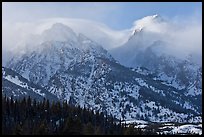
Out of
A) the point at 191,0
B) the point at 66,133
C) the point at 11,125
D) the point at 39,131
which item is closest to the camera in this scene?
the point at 191,0

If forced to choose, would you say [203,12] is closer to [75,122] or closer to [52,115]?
[75,122]

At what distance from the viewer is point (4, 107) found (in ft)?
591

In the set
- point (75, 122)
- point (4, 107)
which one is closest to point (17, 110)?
point (4, 107)

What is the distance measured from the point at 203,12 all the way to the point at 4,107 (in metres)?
153

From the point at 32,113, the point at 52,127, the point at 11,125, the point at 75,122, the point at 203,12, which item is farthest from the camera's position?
the point at 32,113

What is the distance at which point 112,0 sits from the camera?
40.4 metres

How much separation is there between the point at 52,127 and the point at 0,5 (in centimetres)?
13961

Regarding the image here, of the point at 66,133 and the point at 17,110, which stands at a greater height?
the point at 17,110

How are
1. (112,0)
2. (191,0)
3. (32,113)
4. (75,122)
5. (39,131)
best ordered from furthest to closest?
(32,113) < (75,122) < (39,131) < (191,0) < (112,0)

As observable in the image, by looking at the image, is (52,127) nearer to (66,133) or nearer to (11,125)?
(11,125)

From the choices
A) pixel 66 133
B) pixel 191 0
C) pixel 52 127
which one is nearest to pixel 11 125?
pixel 52 127

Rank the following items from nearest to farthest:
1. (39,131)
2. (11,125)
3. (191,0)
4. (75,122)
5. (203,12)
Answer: (203,12), (191,0), (39,131), (75,122), (11,125)

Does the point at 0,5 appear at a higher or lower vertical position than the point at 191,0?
lower

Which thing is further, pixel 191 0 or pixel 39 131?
pixel 39 131
